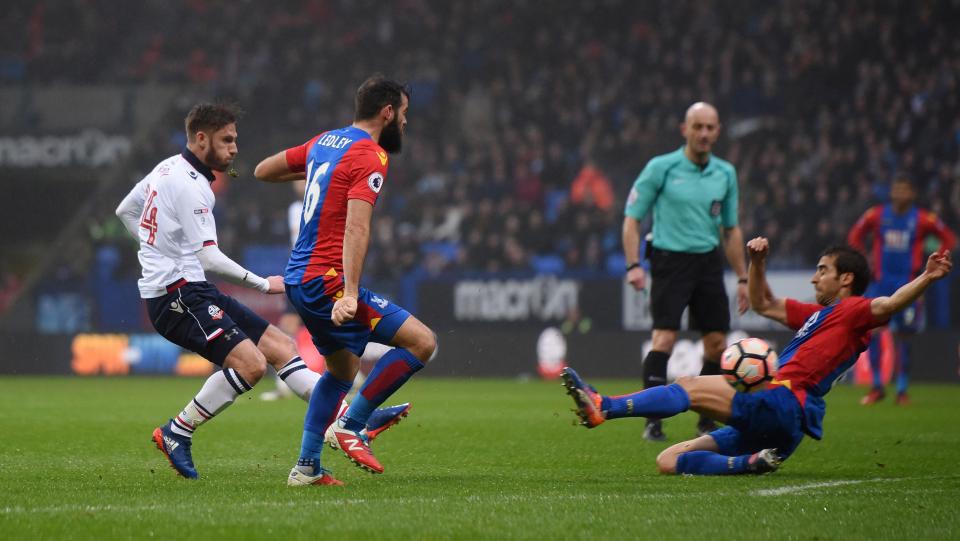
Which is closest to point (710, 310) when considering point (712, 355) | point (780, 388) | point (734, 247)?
point (712, 355)

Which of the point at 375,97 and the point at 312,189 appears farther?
the point at 375,97

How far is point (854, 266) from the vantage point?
6.75m

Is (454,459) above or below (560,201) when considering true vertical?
below

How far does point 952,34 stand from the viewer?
2177cm

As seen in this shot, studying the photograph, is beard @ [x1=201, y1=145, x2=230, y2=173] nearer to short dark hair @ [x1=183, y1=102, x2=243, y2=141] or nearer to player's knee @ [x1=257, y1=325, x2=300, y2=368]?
short dark hair @ [x1=183, y1=102, x2=243, y2=141]

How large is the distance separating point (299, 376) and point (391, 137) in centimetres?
172

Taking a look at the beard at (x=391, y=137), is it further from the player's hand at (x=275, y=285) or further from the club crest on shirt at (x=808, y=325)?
the club crest on shirt at (x=808, y=325)

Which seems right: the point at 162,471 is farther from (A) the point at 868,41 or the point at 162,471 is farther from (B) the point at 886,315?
(A) the point at 868,41

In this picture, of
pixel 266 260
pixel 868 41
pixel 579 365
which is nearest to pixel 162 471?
pixel 579 365

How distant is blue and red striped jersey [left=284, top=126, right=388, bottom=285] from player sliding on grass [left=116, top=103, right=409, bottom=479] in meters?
0.52

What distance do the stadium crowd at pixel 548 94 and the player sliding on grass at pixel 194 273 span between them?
12.1 meters

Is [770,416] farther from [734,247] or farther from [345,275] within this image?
[734,247]

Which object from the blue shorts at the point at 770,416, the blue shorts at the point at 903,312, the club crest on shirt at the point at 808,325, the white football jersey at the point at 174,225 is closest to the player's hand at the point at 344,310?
the white football jersey at the point at 174,225

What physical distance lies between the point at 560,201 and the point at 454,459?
46.5ft
